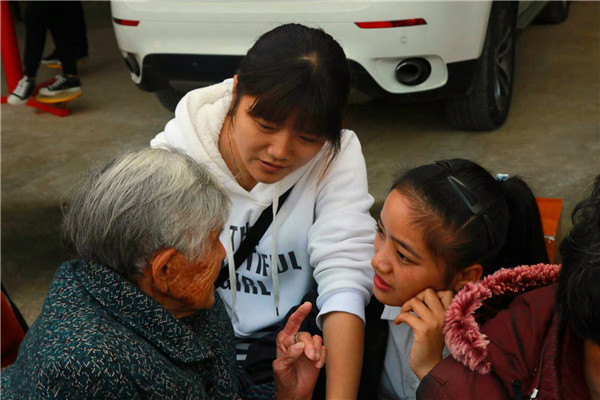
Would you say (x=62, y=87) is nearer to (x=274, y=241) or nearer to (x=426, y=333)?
(x=274, y=241)

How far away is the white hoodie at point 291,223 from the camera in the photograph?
77.5 inches

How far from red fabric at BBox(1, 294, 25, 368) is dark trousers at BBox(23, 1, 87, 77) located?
3.84 m

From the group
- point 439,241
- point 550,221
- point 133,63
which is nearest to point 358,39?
point 133,63

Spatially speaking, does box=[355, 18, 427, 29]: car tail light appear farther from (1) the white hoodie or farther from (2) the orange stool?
(1) the white hoodie

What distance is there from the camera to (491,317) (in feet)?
5.48

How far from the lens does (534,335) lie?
4.86 feet

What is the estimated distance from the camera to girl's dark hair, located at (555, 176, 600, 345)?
4.19 ft

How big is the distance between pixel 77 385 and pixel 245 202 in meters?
0.81

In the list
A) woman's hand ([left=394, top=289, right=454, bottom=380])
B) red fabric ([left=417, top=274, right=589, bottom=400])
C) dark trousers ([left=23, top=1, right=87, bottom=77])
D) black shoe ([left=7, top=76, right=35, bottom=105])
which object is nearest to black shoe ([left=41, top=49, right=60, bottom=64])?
dark trousers ([left=23, top=1, right=87, bottom=77])

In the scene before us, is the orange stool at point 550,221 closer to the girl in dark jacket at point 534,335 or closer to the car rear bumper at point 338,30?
the girl in dark jacket at point 534,335

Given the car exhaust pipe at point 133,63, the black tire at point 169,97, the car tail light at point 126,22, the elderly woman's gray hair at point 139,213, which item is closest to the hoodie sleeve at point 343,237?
the elderly woman's gray hair at point 139,213

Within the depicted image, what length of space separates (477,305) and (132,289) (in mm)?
701

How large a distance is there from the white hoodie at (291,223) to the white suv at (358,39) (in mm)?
1506

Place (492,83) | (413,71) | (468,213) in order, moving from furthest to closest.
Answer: (492,83) < (413,71) < (468,213)
